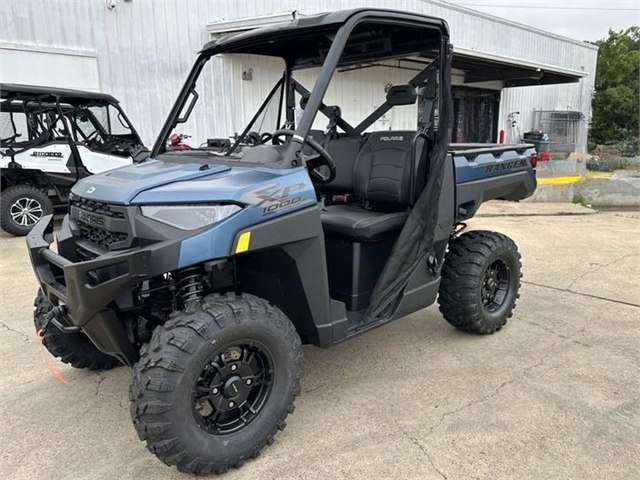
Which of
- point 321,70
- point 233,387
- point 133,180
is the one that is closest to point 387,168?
point 321,70

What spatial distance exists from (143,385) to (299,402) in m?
1.10

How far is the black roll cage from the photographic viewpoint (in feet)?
8.68

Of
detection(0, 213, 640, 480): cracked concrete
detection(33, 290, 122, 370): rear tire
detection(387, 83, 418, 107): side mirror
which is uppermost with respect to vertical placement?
detection(387, 83, 418, 107): side mirror

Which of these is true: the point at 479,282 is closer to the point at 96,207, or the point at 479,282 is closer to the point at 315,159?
the point at 315,159

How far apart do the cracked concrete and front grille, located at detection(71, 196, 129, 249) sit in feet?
3.41

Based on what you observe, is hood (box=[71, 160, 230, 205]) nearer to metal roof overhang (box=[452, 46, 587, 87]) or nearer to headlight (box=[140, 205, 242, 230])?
headlight (box=[140, 205, 242, 230])

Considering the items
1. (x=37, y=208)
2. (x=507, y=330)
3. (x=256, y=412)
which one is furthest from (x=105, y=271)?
(x=37, y=208)

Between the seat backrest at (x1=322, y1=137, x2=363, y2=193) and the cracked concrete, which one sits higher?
the seat backrest at (x1=322, y1=137, x2=363, y2=193)

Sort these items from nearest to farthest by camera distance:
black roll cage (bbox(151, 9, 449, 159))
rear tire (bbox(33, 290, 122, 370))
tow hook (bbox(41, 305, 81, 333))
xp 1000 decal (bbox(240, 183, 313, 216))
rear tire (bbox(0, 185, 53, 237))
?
xp 1000 decal (bbox(240, 183, 313, 216)), tow hook (bbox(41, 305, 81, 333)), black roll cage (bbox(151, 9, 449, 159)), rear tire (bbox(33, 290, 122, 370)), rear tire (bbox(0, 185, 53, 237))

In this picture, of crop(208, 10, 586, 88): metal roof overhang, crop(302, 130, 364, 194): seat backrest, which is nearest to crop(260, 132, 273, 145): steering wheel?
crop(302, 130, 364, 194): seat backrest

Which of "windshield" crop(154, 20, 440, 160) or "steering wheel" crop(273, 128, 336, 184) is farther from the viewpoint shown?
"windshield" crop(154, 20, 440, 160)

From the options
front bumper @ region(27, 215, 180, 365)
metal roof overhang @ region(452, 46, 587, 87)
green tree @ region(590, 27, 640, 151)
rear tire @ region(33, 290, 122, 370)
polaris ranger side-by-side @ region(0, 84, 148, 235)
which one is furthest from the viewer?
green tree @ region(590, 27, 640, 151)

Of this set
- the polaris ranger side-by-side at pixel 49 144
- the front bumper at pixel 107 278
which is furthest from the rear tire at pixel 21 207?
the front bumper at pixel 107 278

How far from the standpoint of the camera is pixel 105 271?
2.19 m
